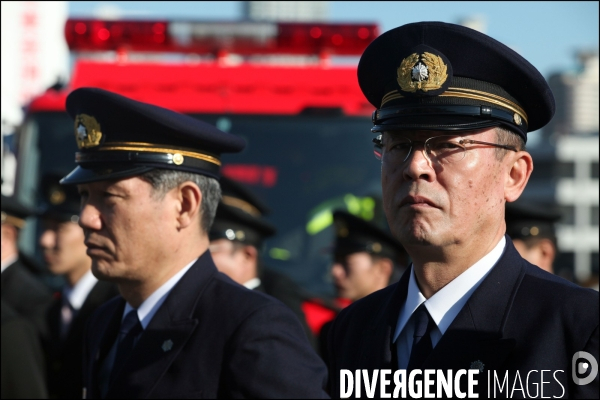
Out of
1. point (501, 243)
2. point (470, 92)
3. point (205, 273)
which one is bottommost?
point (205, 273)

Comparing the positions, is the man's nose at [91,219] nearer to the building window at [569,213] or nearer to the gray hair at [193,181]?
the gray hair at [193,181]

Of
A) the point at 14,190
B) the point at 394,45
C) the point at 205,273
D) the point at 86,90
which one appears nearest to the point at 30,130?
the point at 14,190

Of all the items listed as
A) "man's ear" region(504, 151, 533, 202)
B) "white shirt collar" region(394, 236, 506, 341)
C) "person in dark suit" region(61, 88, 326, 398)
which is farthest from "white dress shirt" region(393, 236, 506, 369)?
"person in dark suit" region(61, 88, 326, 398)

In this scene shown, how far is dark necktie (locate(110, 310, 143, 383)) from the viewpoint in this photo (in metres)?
2.93

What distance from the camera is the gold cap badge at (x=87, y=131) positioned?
322 cm

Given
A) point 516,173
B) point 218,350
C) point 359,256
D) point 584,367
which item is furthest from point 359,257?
point 584,367

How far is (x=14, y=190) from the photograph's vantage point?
6914 millimetres

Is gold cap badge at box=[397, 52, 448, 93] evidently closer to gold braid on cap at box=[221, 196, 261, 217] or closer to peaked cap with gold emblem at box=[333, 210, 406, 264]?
gold braid on cap at box=[221, 196, 261, 217]

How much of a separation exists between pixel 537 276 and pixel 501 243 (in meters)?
0.12

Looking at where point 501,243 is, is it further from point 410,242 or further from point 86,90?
point 86,90

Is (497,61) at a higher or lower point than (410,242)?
higher

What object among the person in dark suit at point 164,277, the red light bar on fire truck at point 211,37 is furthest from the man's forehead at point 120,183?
the red light bar on fire truck at point 211,37

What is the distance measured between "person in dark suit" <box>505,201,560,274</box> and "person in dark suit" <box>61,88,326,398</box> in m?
2.61

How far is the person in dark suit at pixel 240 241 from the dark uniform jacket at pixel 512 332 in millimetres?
2983
